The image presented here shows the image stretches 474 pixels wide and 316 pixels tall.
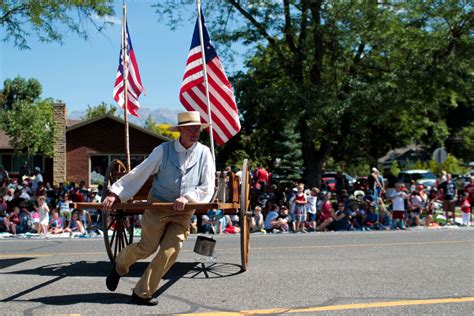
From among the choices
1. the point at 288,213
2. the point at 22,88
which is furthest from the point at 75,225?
the point at 22,88

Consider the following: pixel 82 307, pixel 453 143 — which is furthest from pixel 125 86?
pixel 453 143

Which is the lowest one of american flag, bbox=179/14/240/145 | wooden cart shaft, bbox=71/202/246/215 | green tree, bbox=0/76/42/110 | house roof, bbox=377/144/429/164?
wooden cart shaft, bbox=71/202/246/215

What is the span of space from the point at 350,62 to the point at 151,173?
60.3 ft

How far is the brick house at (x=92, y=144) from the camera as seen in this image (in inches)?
1407

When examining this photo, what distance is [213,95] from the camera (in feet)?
33.6

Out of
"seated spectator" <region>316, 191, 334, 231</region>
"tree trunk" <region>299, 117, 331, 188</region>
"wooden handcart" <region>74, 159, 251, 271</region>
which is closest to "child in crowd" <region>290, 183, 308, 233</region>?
"seated spectator" <region>316, 191, 334, 231</region>

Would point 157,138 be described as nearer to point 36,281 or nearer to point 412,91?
point 412,91

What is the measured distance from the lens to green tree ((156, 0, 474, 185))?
2244 cm

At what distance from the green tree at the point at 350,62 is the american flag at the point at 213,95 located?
470 inches

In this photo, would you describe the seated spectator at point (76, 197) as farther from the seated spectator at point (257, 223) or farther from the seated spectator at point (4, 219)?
the seated spectator at point (257, 223)

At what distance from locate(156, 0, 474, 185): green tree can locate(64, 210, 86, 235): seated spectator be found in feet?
29.2

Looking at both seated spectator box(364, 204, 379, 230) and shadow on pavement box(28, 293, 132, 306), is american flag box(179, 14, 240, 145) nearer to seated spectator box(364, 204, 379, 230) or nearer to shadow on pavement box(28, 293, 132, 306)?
shadow on pavement box(28, 293, 132, 306)

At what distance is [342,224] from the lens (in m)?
17.7

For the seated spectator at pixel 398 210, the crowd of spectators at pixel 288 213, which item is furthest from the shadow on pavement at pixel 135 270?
the seated spectator at pixel 398 210
